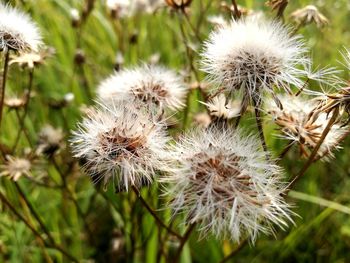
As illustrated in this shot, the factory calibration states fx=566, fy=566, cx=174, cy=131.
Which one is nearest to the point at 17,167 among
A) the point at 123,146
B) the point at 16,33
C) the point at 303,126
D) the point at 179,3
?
the point at 16,33

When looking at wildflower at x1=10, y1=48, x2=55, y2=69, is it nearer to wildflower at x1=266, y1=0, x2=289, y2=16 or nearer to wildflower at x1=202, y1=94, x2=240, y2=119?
wildflower at x1=202, y1=94, x2=240, y2=119

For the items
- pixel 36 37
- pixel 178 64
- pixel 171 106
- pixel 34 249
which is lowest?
pixel 34 249

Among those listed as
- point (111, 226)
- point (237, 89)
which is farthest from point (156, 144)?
point (111, 226)

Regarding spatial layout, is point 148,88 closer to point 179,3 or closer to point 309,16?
point 179,3

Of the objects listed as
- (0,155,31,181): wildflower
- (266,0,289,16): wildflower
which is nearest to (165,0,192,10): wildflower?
(266,0,289,16): wildflower

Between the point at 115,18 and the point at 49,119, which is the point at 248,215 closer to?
the point at 115,18
